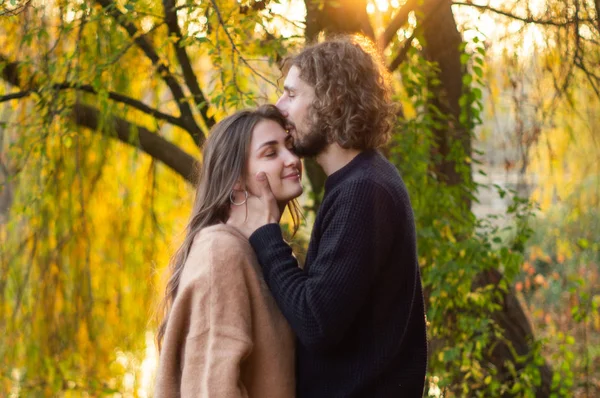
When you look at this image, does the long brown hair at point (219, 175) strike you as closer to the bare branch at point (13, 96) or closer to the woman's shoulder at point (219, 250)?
the woman's shoulder at point (219, 250)

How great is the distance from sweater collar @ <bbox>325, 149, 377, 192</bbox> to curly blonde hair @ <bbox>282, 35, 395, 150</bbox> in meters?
0.03

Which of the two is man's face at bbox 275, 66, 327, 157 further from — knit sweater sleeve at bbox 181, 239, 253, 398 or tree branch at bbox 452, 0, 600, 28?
tree branch at bbox 452, 0, 600, 28

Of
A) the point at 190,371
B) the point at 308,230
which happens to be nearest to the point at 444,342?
the point at 308,230

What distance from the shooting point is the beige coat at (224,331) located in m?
1.96

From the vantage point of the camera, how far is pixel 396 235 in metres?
2.00

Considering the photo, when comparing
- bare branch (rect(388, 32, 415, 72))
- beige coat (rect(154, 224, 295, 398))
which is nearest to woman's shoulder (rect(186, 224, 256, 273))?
beige coat (rect(154, 224, 295, 398))

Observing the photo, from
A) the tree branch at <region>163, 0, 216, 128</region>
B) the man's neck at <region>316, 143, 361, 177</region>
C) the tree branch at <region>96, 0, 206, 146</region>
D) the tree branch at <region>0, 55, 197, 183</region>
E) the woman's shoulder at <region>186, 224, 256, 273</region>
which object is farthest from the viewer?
the tree branch at <region>0, 55, 197, 183</region>

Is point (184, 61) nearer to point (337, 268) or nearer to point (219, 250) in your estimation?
→ point (219, 250)

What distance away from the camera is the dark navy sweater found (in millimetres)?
1892

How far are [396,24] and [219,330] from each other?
224cm

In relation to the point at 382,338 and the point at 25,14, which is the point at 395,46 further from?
the point at 382,338

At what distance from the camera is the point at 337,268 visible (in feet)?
6.22

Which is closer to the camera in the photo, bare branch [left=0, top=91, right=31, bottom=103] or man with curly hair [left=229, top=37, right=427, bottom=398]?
man with curly hair [left=229, top=37, right=427, bottom=398]

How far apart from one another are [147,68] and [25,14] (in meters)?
0.71
